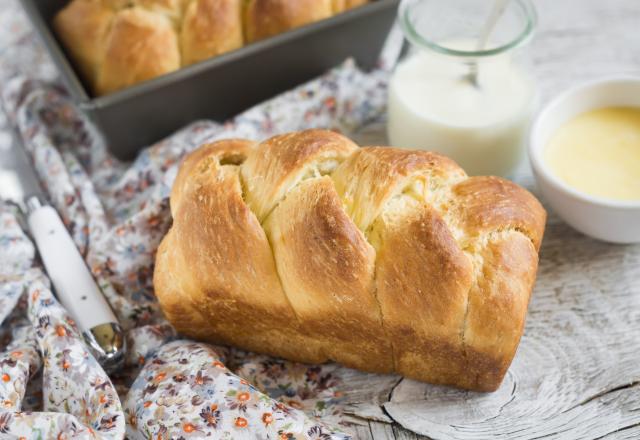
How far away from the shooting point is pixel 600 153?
1.68 meters

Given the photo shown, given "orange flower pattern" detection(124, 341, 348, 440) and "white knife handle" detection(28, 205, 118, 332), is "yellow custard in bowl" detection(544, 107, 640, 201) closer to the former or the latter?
"orange flower pattern" detection(124, 341, 348, 440)

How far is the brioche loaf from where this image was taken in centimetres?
185

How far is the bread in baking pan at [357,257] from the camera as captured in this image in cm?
133

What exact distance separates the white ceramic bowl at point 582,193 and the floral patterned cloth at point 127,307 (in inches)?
19.2

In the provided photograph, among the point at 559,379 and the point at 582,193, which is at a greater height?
the point at 582,193

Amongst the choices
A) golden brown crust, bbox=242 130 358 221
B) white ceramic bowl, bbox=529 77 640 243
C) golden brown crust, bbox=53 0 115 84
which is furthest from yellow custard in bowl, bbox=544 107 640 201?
golden brown crust, bbox=53 0 115 84

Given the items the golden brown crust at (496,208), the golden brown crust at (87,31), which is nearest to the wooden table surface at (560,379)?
the golden brown crust at (496,208)

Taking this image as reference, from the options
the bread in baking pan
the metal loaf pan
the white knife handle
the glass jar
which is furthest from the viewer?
the metal loaf pan

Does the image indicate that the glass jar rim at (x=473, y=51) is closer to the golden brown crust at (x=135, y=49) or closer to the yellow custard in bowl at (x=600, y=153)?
the yellow custard in bowl at (x=600, y=153)

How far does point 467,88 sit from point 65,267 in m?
0.94

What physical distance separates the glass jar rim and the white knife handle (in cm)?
85

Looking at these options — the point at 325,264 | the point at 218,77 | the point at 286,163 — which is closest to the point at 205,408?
the point at 325,264

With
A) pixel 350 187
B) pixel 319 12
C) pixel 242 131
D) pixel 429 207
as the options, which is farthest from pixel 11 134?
pixel 429 207

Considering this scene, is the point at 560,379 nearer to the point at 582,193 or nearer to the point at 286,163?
the point at 582,193
